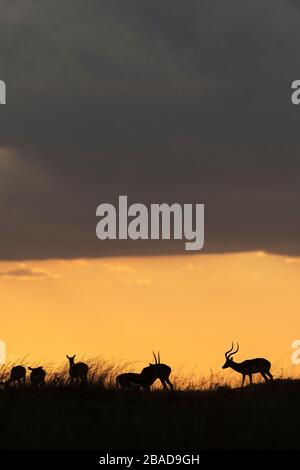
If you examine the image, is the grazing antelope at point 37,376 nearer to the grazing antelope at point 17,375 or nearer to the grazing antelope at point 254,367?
the grazing antelope at point 17,375

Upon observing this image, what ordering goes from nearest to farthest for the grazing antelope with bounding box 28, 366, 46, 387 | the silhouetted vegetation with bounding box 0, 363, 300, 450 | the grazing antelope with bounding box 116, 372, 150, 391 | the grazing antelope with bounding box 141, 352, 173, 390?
the silhouetted vegetation with bounding box 0, 363, 300, 450
the grazing antelope with bounding box 28, 366, 46, 387
the grazing antelope with bounding box 116, 372, 150, 391
the grazing antelope with bounding box 141, 352, 173, 390

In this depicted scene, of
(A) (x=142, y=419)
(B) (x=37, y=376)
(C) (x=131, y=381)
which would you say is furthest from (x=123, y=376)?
(A) (x=142, y=419)

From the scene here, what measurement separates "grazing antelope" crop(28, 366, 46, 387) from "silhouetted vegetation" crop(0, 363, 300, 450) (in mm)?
1003

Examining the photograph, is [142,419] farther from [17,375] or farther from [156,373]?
[156,373]

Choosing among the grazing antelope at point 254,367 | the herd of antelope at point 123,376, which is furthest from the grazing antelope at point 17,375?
the grazing antelope at point 254,367

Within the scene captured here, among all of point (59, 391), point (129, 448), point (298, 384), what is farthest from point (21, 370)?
point (129, 448)

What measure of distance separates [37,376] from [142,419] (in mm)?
8042

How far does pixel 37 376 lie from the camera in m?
27.4

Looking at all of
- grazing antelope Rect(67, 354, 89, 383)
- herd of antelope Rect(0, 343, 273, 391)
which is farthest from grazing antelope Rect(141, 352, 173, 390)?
grazing antelope Rect(67, 354, 89, 383)

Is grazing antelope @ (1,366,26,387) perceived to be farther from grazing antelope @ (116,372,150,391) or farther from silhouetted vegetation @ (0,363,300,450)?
grazing antelope @ (116,372,150,391)

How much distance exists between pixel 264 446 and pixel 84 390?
727cm

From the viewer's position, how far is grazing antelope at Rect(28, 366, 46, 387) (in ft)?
86.7

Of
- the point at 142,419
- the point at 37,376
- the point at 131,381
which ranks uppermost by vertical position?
the point at 37,376
